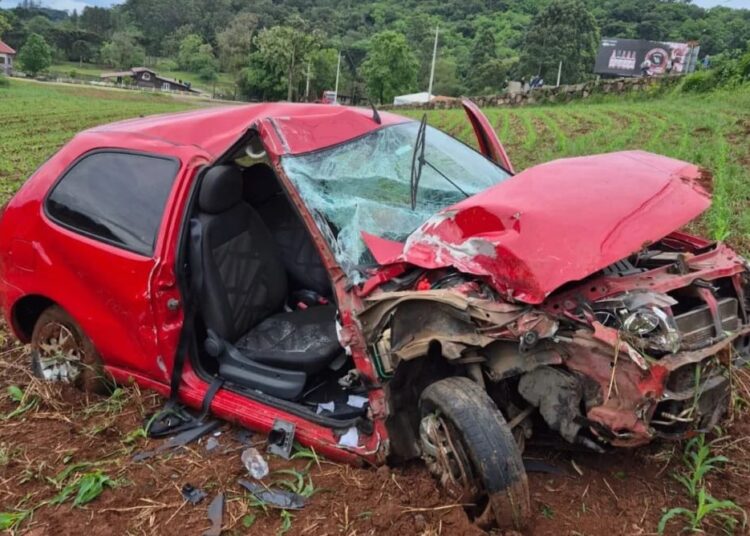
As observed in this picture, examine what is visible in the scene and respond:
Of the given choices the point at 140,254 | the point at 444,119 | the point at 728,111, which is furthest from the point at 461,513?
the point at 444,119

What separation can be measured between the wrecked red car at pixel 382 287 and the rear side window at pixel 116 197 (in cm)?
1

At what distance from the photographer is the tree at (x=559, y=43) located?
71125mm

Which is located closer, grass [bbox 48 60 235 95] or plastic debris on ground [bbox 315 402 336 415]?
plastic debris on ground [bbox 315 402 336 415]

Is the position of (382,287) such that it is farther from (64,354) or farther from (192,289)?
(64,354)

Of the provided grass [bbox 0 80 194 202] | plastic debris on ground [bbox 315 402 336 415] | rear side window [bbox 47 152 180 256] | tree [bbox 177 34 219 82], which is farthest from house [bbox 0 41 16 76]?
plastic debris on ground [bbox 315 402 336 415]

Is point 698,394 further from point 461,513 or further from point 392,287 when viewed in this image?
point 392,287

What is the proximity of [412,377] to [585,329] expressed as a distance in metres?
0.78

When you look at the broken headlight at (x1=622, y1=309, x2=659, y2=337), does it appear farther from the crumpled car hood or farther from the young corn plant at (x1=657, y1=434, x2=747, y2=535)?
the young corn plant at (x1=657, y1=434, x2=747, y2=535)

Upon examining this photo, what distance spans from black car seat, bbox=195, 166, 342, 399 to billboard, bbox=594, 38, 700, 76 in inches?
2349

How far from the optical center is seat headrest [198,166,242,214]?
311cm

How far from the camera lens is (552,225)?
248 cm

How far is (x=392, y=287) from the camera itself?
259 cm

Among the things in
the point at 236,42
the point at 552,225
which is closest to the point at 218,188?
the point at 552,225

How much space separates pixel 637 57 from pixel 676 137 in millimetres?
49739
